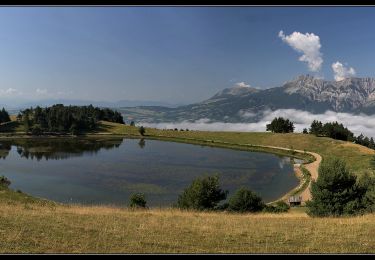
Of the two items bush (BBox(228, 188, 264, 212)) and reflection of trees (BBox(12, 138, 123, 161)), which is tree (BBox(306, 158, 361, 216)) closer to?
bush (BBox(228, 188, 264, 212))

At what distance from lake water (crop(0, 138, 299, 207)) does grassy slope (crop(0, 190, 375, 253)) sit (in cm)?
4841

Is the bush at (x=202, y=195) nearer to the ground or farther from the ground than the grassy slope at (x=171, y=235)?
nearer to the ground

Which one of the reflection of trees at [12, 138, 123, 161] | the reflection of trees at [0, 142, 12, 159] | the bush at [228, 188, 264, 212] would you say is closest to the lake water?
the reflection of trees at [12, 138, 123, 161]

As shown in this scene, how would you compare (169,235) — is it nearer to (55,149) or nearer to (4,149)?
(55,149)

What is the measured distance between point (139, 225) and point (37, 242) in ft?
27.0

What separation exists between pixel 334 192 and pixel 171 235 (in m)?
27.6

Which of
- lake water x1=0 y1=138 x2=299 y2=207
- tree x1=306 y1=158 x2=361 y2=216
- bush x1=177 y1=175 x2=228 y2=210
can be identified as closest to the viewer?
tree x1=306 y1=158 x2=361 y2=216

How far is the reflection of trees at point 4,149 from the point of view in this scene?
505ft

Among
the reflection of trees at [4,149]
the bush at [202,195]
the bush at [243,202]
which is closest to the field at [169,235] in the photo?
the bush at [243,202]

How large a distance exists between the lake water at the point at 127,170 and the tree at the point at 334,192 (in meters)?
37.7

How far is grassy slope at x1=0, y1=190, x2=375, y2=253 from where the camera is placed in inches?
776

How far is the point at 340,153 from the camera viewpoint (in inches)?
6368

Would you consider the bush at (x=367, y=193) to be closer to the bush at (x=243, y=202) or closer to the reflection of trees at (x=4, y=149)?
the bush at (x=243, y=202)
